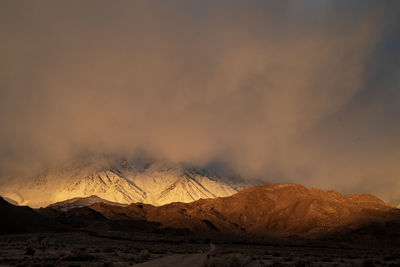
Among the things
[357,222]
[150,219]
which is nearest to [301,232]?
[357,222]

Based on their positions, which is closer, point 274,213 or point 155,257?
point 155,257

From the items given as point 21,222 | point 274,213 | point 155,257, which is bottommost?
point 155,257

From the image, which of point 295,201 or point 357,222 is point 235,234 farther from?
point 357,222

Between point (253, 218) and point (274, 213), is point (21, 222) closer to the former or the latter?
point (253, 218)

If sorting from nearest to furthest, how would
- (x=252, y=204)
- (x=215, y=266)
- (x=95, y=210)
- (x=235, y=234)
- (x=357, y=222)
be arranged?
(x=215, y=266) < (x=357, y=222) < (x=235, y=234) < (x=252, y=204) < (x=95, y=210)

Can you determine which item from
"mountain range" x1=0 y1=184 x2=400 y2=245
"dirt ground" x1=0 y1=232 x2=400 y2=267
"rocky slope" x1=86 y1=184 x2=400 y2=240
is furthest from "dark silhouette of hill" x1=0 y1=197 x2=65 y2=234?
"rocky slope" x1=86 y1=184 x2=400 y2=240

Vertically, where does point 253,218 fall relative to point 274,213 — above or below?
below

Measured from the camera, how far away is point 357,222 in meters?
122

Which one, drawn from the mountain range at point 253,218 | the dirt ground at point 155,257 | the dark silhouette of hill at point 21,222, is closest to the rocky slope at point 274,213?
the mountain range at point 253,218

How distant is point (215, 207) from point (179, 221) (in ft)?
95.0

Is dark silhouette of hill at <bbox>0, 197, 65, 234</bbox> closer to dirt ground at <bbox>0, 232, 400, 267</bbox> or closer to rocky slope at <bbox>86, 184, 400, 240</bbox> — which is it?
dirt ground at <bbox>0, 232, 400, 267</bbox>

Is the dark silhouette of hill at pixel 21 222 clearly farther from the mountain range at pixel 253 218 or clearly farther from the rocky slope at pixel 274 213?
the rocky slope at pixel 274 213

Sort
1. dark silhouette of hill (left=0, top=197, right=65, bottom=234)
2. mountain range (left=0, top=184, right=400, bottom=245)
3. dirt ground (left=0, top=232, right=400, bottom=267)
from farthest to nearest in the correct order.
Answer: mountain range (left=0, top=184, right=400, bottom=245) < dark silhouette of hill (left=0, top=197, right=65, bottom=234) < dirt ground (left=0, top=232, right=400, bottom=267)

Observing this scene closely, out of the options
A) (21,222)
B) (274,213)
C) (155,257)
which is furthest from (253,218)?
(155,257)
